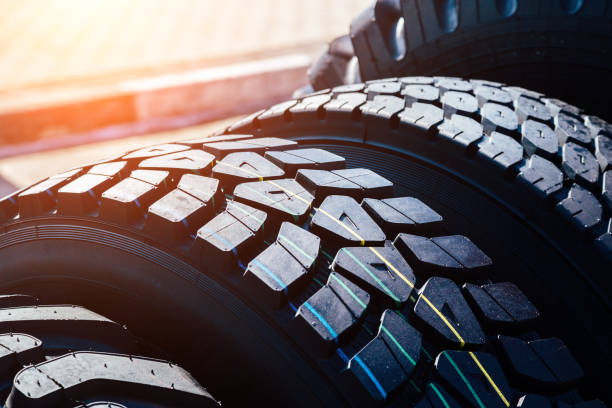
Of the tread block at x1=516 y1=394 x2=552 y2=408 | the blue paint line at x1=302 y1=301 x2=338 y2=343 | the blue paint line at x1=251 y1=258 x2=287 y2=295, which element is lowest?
the tread block at x1=516 y1=394 x2=552 y2=408

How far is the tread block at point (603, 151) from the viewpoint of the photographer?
117 centimetres

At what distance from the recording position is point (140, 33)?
6.80 metres

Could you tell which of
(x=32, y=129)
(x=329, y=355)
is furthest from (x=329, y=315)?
(x=32, y=129)

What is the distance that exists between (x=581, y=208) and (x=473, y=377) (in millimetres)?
420

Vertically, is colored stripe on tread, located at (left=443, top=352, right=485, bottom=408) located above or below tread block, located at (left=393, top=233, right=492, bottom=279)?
below

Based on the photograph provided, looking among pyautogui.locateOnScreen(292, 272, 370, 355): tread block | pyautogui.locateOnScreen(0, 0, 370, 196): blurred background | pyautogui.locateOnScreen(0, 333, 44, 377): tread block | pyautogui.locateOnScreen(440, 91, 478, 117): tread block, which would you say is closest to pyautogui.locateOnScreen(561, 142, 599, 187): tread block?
pyautogui.locateOnScreen(440, 91, 478, 117): tread block

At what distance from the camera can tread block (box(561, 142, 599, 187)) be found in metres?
1.11

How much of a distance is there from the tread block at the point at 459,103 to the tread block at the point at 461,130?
0.08 feet

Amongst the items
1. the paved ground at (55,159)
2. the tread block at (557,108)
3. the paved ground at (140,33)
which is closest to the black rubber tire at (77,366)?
the tread block at (557,108)

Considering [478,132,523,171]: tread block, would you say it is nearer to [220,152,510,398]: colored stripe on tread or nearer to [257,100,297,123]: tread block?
[220,152,510,398]: colored stripe on tread

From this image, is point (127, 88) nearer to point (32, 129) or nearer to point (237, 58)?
point (32, 129)

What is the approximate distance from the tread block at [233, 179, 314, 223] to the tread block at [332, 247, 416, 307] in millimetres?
125

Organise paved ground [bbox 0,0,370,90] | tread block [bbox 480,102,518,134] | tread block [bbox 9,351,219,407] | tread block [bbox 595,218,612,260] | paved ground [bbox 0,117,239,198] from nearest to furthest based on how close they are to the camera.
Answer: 1. tread block [bbox 9,351,219,407]
2. tread block [bbox 595,218,612,260]
3. tread block [bbox 480,102,518,134]
4. paved ground [bbox 0,117,239,198]
5. paved ground [bbox 0,0,370,90]

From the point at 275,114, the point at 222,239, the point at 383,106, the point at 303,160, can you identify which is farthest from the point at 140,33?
the point at 222,239
